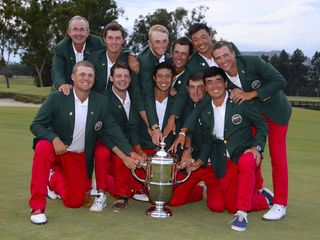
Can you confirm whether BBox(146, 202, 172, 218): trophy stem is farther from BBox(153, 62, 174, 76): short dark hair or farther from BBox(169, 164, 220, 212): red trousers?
BBox(153, 62, 174, 76): short dark hair

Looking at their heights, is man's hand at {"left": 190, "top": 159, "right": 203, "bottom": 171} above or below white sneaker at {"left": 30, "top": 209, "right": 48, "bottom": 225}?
above

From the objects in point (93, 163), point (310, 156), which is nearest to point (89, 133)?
point (93, 163)

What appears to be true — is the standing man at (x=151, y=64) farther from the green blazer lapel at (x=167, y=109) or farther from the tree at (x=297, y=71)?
the tree at (x=297, y=71)

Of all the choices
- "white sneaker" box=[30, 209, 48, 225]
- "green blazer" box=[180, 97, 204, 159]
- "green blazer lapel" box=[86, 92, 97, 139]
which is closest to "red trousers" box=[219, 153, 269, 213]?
"green blazer" box=[180, 97, 204, 159]

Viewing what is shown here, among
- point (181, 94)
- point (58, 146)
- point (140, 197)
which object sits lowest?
point (140, 197)

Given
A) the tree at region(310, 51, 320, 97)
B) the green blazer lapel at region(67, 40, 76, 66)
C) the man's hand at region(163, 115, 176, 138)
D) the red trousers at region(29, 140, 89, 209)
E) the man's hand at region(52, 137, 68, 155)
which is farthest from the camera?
the tree at region(310, 51, 320, 97)

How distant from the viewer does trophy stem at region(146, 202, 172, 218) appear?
5059 millimetres

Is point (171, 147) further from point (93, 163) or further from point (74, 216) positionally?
point (74, 216)

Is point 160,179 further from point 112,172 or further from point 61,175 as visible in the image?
point 61,175

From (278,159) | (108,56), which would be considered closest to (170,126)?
(108,56)

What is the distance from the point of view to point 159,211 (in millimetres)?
5117

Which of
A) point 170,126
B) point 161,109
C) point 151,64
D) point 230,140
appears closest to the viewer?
point 230,140

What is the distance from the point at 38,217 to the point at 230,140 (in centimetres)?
217

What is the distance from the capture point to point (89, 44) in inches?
253
